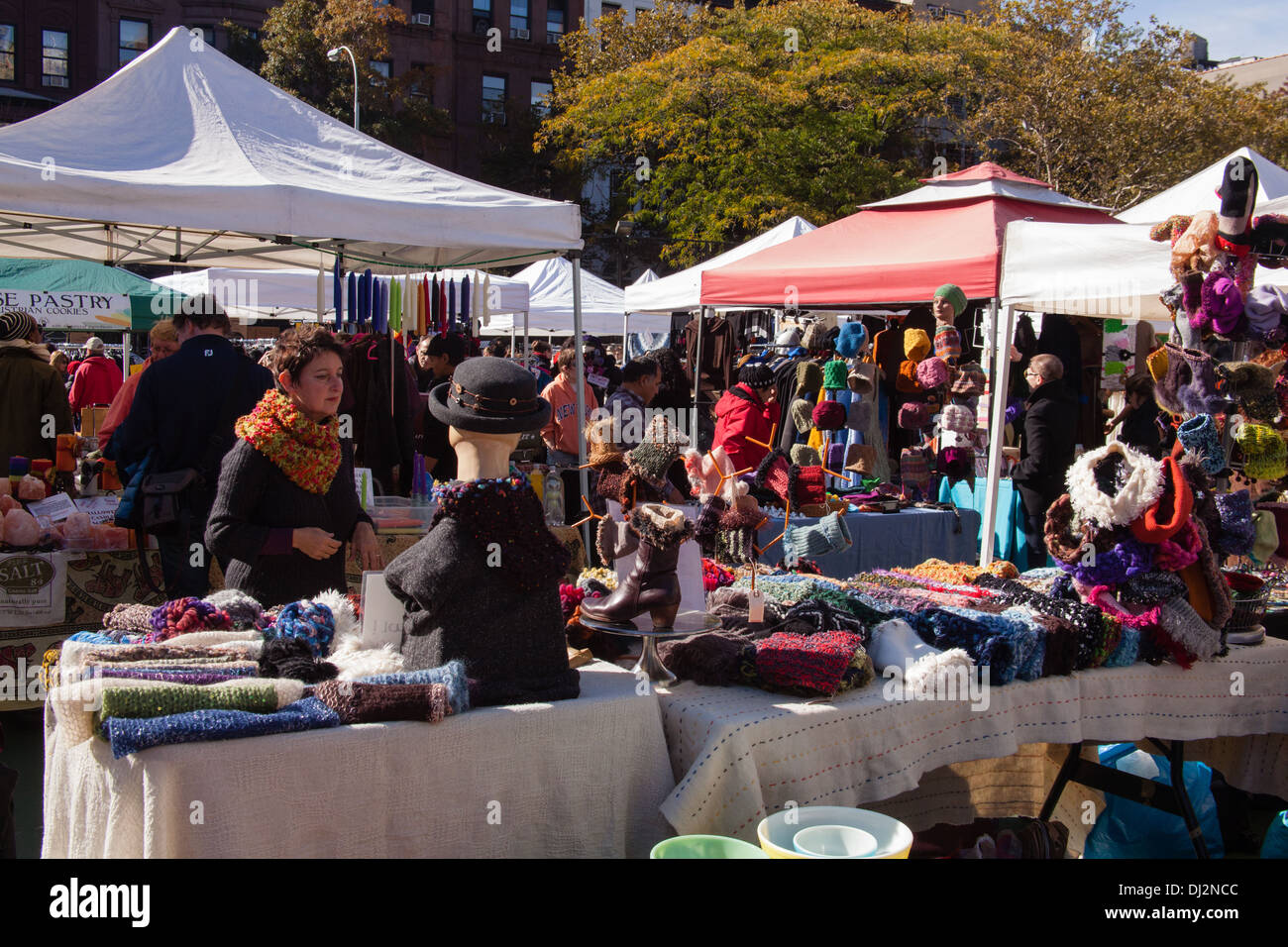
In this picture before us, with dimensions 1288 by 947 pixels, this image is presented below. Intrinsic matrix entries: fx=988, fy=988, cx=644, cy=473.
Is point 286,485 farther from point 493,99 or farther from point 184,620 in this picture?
point 493,99

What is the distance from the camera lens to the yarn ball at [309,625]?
243cm

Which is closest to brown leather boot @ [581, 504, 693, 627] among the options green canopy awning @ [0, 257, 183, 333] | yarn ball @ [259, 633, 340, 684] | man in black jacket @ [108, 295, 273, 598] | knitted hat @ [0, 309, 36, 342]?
yarn ball @ [259, 633, 340, 684]

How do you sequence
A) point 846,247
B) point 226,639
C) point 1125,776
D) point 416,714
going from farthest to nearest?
point 846,247 → point 1125,776 → point 226,639 → point 416,714

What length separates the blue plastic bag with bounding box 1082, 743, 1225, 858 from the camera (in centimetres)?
291

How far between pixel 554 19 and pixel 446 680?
33.6 metres

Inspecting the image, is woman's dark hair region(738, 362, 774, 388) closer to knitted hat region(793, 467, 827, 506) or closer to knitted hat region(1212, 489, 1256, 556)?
knitted hat region(793, 467, 827, 506)

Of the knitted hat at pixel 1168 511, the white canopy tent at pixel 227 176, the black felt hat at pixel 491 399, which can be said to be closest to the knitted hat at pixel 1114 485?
the knitted hat at pixel 1168 511

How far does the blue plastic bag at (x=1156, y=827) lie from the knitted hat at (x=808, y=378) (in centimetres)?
392

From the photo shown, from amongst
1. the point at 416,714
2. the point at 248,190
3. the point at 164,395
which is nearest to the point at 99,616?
the point at 164,395

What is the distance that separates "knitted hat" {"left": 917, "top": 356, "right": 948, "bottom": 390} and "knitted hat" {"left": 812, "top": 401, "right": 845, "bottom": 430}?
89 cm

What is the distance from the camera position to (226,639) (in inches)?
92.7

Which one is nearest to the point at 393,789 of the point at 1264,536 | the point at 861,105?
the point at 1264,536
